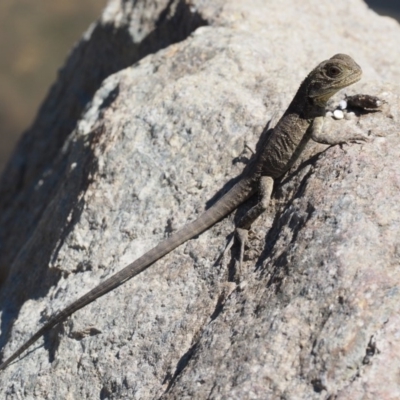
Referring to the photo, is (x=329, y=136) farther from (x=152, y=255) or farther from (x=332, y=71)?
(x=152, y=255)

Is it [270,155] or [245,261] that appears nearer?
[245,261]

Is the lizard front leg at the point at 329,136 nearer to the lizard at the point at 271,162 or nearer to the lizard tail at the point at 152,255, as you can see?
the lizard at the point at 271,162

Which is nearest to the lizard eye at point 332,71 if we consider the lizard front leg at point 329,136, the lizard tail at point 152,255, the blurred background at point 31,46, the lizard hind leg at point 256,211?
the lizard front leg at point 329,136

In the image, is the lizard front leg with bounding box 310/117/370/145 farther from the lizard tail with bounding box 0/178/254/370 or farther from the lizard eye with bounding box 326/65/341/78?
the lizard tail with bounding box 0/178/254/370

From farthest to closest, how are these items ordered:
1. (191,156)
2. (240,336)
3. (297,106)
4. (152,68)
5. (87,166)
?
(152,68), (87,166), (191,156), (297,106), (240,336)

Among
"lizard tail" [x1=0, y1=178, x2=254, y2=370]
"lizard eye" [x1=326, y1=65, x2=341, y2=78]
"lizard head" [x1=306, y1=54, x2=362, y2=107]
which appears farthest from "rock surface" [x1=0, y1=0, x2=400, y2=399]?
"lizard eye" [x1=326, y1=65, x2=341, y2=78]

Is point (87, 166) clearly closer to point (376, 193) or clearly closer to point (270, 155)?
point (270, 155)

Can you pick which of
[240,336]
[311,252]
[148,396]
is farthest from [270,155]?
[148,396]
